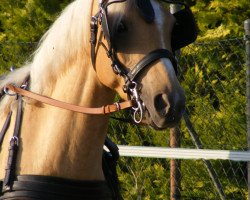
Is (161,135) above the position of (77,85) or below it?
below

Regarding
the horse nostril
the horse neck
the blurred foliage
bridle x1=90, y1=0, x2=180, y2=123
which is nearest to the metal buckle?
bridle x1=90, y1=0, x2=180, y2=123

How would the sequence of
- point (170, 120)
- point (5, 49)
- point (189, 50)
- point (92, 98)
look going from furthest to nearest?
1. point (5, 49)
2. point (189, 50)
3. point (92, 98)
4. point (170, 120)

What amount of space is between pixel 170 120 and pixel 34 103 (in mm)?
729

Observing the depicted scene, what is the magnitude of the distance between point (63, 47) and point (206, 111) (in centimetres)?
235

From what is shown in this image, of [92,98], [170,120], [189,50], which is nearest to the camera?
[170,120]

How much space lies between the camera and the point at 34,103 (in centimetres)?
333

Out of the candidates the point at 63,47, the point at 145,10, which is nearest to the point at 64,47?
the point at 63,47

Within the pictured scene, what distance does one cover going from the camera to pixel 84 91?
3.26 metres

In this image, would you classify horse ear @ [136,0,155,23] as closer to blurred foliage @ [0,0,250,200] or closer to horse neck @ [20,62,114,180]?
horse neck @ [20,62,114,180]

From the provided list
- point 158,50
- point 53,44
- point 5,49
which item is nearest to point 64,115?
point 53,44

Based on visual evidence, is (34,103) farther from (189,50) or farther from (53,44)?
(189,50)

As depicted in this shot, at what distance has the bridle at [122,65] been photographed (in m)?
3.05

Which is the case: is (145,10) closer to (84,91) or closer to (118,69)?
(118,69)

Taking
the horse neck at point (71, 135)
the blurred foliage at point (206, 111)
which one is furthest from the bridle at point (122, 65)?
the blurred foliage at point (206, 111)
